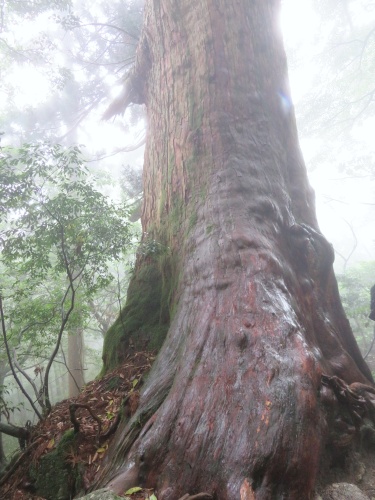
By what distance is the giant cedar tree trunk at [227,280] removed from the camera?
162 centimetres

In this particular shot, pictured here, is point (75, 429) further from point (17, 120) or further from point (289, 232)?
point (17, 120)

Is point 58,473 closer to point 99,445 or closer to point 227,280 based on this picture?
point 99,445

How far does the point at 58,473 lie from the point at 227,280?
1770 millimetres

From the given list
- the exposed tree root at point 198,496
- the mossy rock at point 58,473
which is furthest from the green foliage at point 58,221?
the exposed tree root at point 198,496

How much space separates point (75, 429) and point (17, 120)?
48.1 ft

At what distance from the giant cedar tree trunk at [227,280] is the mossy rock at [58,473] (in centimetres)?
46

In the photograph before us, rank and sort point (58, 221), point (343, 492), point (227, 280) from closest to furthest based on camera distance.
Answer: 1. point (343, 492)
2. point (227, 280)
3. point (58, 221)

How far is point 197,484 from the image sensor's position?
60.7 inches

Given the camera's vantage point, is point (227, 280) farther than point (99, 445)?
Yes

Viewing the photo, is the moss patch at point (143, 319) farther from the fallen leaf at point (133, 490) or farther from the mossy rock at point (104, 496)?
the mossy rock at point (104, 496)

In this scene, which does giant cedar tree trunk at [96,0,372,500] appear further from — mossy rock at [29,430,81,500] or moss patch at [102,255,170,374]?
mossy rock at [29,430,81,500]

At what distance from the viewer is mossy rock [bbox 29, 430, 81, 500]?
216 centimetres

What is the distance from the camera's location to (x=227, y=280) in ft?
8.32

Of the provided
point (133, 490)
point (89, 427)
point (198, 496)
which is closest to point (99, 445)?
point (89, 427)
